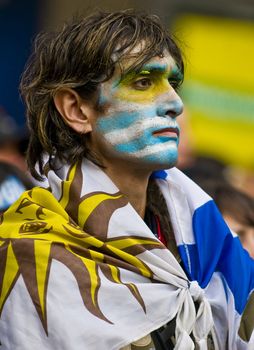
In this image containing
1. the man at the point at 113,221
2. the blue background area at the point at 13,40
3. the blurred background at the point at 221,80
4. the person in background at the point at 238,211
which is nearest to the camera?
the man at the point at 113,221

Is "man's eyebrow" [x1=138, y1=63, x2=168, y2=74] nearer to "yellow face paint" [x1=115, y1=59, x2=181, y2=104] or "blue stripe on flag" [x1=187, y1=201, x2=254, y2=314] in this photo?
"yellow face paint" [x1=115, y1=59, x2=181, y2=104]

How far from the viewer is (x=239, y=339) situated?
4020mm

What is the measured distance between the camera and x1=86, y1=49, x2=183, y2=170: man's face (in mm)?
3934

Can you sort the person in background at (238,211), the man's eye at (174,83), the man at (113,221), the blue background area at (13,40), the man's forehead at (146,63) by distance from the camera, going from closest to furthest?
the man at (113,221)
the man's forehead at (146,63)
the man's eye at (174,83)
the person in background at (238,211)
the blue background area at (13,40)

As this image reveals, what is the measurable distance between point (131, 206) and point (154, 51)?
0.54 m

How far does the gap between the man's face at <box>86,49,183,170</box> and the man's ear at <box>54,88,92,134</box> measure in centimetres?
4

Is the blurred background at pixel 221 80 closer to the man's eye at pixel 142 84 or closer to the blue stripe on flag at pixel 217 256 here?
the blue stripe on flag at pixel 217 256

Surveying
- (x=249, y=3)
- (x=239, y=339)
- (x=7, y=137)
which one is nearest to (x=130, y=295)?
(x=239, y=339)

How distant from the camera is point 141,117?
155 inches

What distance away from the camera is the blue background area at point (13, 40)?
15125mm

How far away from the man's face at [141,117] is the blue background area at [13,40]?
1110 cm

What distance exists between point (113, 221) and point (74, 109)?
17.2 inches

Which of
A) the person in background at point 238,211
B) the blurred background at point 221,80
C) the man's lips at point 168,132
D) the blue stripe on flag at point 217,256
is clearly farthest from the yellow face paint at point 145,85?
the blurred background at point 221,80

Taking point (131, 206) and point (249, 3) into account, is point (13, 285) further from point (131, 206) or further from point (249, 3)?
point (249, 3)
